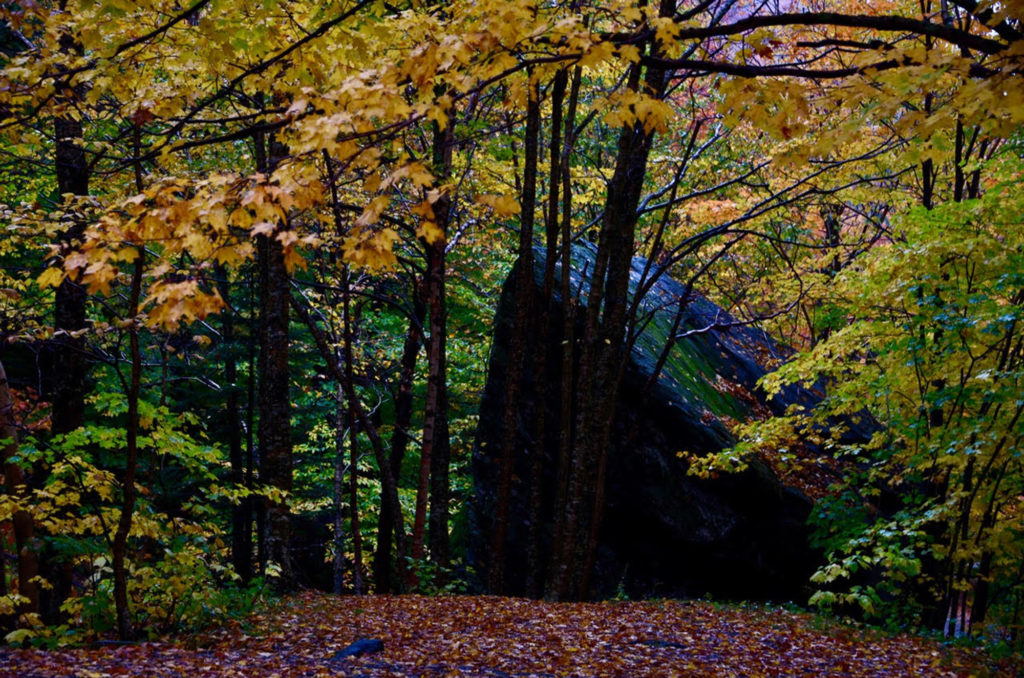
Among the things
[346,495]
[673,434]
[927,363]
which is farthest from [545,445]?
[346,495]

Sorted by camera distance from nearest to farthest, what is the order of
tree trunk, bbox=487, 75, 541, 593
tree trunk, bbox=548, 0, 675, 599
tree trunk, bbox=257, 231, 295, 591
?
tree trunk, bbox=548, 0, 675, 599 < tree trunk, bbox=257, 231, 295, 591 < tree trunk, bbox=487, 75, 541, 593

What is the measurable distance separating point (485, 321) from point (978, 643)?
1057cm

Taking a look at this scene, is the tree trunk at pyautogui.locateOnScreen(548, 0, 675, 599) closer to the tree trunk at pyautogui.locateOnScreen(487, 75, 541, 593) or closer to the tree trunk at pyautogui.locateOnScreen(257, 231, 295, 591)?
the tree trunk at pyautogui.locateOnScreen(487, 75, 541, 593)

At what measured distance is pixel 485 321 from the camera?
15.5 metres

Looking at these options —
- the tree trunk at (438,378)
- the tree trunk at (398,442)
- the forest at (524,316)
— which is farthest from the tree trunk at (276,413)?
the tree trunk at (398,442)

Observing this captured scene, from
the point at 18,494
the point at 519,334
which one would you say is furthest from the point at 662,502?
the point at 18,494

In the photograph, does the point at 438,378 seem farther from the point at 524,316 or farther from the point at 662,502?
the point at 662,502

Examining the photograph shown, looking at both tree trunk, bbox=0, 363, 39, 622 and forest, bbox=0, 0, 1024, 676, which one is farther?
tree trunk, bbox=0, 363, 39, 622

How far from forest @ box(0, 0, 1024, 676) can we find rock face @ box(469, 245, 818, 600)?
55 millimetres

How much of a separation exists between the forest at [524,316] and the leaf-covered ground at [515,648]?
0.10 metres

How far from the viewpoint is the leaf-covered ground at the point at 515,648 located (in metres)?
5.01

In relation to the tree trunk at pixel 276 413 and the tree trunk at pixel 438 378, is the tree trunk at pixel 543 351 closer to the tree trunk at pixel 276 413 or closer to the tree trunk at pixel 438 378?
the tree trunk at pixel 438 378

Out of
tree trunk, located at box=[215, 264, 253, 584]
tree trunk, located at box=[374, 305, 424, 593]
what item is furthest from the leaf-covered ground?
tree trunk, located at box=[215, 264, 253, 584]

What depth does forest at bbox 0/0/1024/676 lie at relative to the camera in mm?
3514
